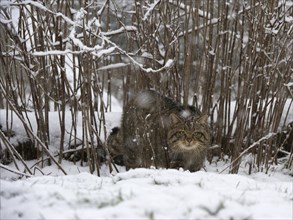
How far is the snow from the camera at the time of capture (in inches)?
72.4

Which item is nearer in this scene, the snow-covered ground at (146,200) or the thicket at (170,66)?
the snow-covered ground at (146,200)

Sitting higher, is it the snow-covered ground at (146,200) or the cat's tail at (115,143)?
the snow-covered ground at (146,200)

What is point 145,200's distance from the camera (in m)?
1.93

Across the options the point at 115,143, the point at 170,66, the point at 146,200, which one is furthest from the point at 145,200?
the point at 115,143

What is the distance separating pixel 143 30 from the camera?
3.65 metres

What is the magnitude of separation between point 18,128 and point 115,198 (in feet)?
8.43

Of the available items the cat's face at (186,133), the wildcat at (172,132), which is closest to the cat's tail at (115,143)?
the wildcat at (172,132)

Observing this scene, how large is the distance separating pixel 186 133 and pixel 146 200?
6.90ft

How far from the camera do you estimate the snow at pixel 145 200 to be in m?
1.84

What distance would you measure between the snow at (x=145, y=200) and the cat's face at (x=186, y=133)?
1689 millimetres

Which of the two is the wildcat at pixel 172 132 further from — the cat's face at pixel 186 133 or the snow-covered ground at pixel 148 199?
the snow-covered ground at pixel 148 199

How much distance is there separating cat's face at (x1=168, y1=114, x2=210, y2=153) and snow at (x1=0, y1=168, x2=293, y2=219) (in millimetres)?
1689

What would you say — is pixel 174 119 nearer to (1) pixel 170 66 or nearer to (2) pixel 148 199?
(1) pixel 170 66

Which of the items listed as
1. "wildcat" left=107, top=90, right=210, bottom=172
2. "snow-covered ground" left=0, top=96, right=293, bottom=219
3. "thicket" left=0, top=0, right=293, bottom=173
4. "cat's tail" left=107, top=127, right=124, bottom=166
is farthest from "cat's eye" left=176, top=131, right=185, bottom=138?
"snow-covered ground" left=0, top=96, right=293, bottom=219
